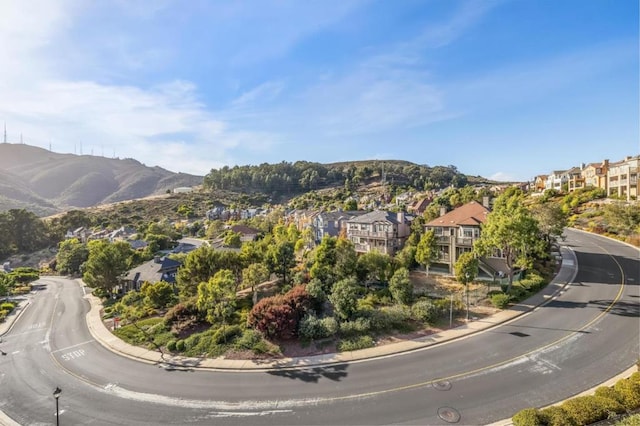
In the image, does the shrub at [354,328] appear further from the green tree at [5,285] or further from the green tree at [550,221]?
the green tree at [5,285]

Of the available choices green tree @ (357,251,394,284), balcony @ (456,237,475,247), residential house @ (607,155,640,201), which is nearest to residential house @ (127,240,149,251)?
green tree @ (357,251,394,284)

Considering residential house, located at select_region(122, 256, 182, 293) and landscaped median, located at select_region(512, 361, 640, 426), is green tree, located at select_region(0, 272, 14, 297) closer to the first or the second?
residential house, located at select_region(122, 256, 182, 293)

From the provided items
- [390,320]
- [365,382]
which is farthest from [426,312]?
[365,382]

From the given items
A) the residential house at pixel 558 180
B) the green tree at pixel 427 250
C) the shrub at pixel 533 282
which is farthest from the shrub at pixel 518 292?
the residential house at pixel 558 180

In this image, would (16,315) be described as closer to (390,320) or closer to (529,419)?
(390,320)

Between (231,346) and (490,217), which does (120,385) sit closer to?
(231,346)
